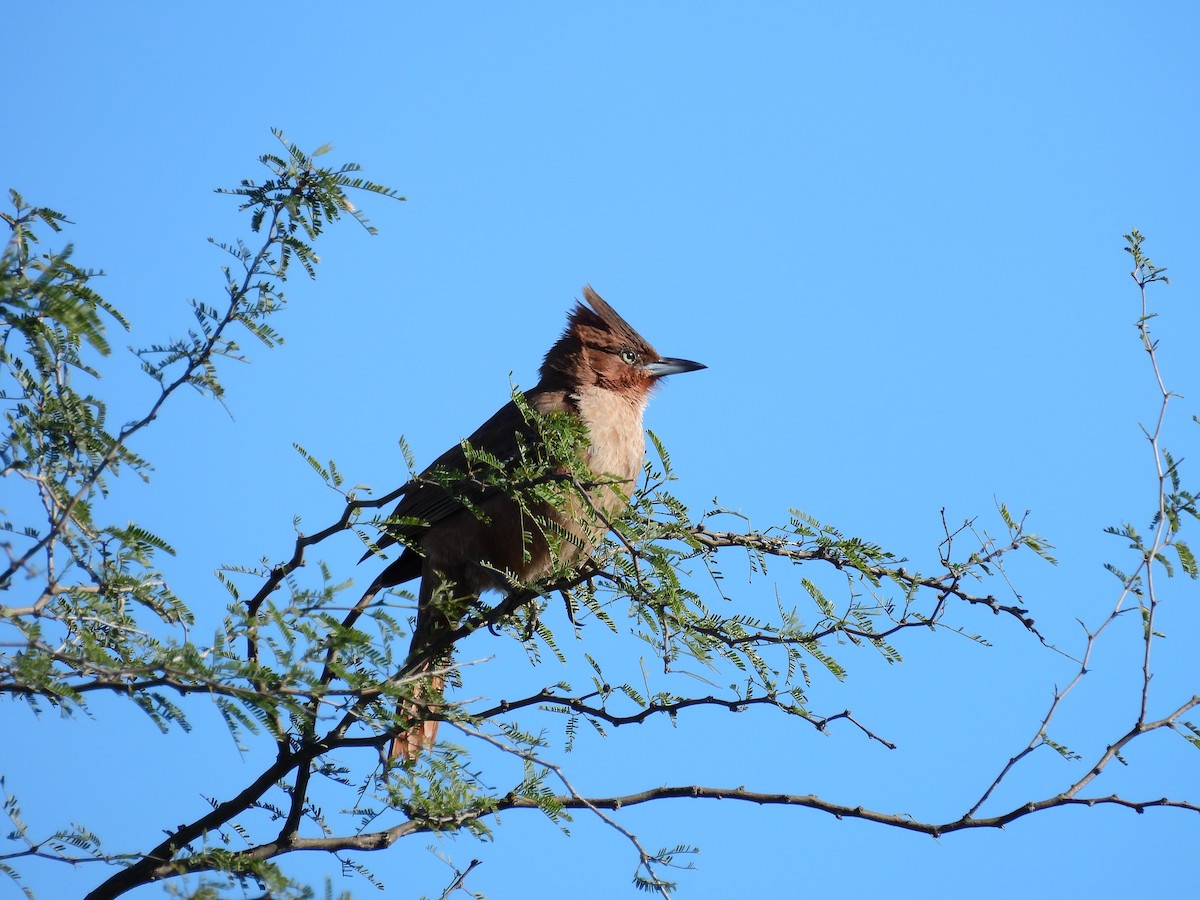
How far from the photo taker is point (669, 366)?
728cm

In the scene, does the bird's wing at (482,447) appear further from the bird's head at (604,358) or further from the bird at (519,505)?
the bird's head at (604,358)

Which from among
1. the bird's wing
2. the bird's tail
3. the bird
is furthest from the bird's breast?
the bird's tail

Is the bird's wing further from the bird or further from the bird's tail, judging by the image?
the bird's tail

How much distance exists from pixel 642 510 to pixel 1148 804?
77.7 inches

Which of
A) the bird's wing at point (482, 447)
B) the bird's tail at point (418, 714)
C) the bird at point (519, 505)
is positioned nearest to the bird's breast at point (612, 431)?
the bird at point (519, 505)

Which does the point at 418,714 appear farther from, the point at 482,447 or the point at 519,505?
the point at 482,447

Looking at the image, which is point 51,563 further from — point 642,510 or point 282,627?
point 642,510

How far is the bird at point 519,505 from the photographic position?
436 centimetres

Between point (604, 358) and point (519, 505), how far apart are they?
2.16m

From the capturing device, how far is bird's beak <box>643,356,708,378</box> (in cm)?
723

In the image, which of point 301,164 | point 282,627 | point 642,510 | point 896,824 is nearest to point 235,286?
point 301,164

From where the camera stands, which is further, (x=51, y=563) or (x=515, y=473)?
(x=515, y=473)

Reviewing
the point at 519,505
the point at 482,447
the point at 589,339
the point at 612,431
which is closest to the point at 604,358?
the point at 589,339

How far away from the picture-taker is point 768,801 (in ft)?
13.8
